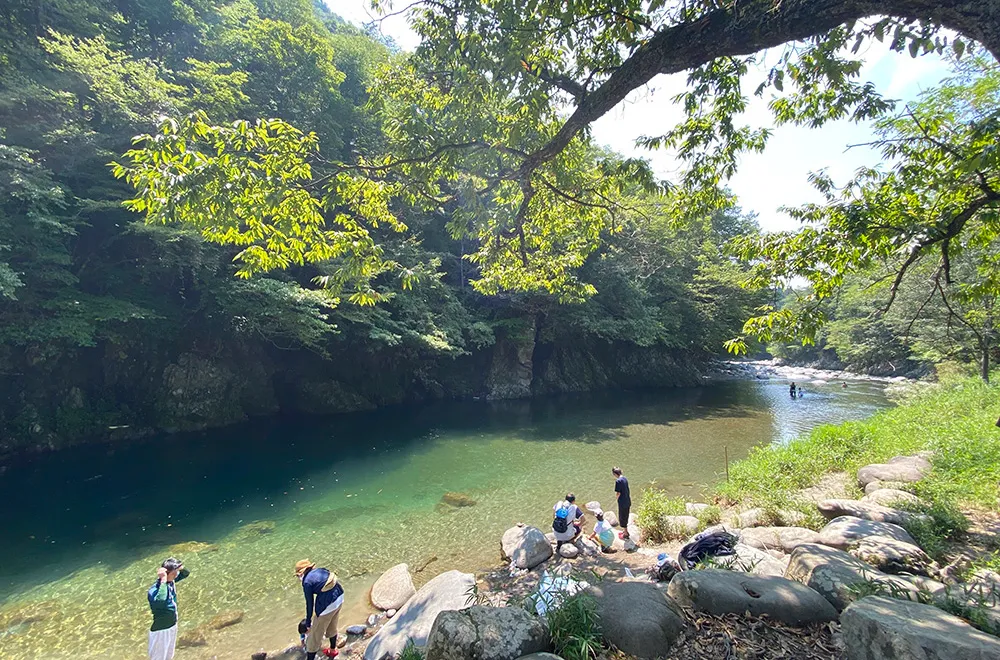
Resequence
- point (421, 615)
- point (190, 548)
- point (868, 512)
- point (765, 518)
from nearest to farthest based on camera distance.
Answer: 1. point (421, 615)
2. point (868, 512)
3. point (765, 518)
4. point (190, 548)

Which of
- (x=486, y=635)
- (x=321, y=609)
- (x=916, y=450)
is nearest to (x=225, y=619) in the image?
(x=321, y=609)

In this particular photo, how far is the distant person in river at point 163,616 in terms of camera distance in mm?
5176

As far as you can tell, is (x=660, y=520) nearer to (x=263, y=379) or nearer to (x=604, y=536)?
(x=604, y=536)

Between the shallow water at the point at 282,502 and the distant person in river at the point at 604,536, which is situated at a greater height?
the distant person in river at the point at 604,536

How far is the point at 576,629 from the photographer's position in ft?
10.3

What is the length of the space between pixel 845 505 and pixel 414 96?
30.8 feet

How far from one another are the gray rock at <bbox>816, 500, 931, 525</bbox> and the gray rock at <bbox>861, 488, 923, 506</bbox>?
0.32 metres

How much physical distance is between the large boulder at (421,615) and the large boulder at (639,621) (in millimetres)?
2148

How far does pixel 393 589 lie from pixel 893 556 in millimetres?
6654

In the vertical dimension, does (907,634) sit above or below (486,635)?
above

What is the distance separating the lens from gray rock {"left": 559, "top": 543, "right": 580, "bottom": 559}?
7773 mm

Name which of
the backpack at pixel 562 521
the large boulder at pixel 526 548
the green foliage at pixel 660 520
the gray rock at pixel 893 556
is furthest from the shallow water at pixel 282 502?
the gray rock at pixel 893 556

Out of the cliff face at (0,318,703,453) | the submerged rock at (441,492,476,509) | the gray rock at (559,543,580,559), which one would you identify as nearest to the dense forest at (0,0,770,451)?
the cliff face at (0,318,703,453)

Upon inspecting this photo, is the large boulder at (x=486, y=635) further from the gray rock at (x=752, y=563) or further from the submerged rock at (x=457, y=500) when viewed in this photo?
the submerged rock at (x=457, y=500)
